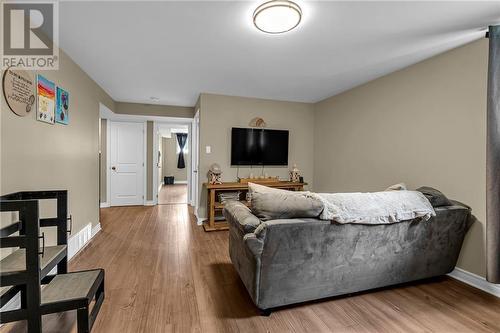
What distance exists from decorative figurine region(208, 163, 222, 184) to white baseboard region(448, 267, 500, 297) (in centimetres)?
325

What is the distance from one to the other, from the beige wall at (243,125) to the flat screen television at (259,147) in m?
0.12

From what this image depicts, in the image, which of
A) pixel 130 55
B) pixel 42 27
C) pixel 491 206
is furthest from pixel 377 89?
pixel 42 27

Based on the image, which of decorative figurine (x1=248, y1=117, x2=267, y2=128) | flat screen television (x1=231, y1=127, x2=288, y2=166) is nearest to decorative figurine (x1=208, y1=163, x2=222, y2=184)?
flat screen television (x1=231, y1=127, x2=288, y2=166)

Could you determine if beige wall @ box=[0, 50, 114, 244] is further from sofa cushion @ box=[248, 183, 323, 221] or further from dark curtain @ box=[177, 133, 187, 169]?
dark curtain @ box=[177, 133, 187, 169]

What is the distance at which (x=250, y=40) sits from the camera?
87.8 inches

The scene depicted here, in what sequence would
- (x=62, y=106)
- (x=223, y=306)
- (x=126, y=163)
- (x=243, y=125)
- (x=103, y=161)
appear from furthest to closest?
(x=126, y=163)
(x=103, y=161)
(x=243, y=125)
(x=62, y=106)
(x=223, y=306)

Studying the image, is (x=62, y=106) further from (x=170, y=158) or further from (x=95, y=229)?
(x=170, y=158)

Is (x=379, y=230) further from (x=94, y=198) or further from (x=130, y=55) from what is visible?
(x=94, y=198)

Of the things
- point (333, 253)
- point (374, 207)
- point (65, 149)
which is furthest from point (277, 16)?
point (65, 149)

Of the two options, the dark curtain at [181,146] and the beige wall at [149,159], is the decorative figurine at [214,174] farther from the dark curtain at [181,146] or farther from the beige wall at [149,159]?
the dark curtain at [181,146]

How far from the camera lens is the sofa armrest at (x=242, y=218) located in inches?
67.1

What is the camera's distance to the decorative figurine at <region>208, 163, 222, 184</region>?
3.96 metres

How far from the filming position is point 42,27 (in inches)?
80.7

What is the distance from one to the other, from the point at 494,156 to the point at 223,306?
260 cm
